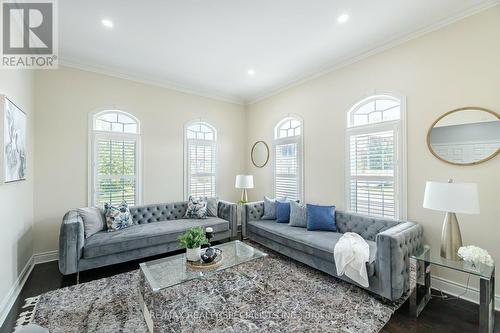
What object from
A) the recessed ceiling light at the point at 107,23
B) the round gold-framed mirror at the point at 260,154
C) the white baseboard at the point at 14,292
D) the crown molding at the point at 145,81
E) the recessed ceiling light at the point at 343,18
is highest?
the recessed ceiling light at the point at 107,23

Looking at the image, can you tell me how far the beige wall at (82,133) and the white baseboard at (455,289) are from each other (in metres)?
4.39

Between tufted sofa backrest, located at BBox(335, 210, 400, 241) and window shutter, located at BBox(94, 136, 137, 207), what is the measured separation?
3.73 meters

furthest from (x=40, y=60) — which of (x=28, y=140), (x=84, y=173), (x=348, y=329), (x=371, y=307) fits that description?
(x=371, y=307)

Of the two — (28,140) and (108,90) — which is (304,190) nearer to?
(108,90)

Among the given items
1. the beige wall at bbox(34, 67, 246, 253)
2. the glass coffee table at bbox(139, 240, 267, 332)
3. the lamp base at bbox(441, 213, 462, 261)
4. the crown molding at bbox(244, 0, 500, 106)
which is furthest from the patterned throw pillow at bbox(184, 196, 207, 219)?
the lamp base at bbox(441, 213, 462, 261)

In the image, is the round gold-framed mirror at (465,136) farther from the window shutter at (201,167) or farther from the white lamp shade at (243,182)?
the window shutter at (201,167)

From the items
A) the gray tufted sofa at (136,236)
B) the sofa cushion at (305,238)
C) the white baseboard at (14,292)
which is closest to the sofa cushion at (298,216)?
the sofa cushion at (305,238)

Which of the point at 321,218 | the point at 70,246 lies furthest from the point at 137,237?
the point at 321,218

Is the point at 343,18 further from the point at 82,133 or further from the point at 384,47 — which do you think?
the point at 82,133

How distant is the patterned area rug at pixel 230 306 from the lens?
2.09 metres

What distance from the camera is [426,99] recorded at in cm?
291

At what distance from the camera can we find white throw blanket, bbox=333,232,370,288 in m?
2.51

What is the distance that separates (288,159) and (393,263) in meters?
2.82

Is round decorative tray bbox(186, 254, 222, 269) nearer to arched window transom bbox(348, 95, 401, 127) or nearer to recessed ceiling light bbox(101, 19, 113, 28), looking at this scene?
arched window transom bbox(348, 95, 401, 127)
